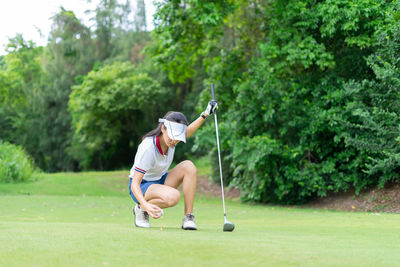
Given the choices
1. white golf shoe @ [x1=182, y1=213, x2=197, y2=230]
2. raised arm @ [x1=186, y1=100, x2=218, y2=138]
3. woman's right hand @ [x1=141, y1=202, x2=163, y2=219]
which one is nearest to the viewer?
woman's right hand @ [x1=141, y1=202, x2=163, y2=219]

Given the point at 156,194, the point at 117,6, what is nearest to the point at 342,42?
the point at 156,194

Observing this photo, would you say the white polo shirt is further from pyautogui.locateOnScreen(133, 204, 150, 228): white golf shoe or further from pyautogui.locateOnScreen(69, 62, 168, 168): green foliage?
pyautogui.locateOnScreen(69, 62, 168, 168): green foliage

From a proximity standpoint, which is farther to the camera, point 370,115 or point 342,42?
point 342,42

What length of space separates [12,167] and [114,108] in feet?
46.7

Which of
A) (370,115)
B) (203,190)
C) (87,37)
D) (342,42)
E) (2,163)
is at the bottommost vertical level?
(203,190)

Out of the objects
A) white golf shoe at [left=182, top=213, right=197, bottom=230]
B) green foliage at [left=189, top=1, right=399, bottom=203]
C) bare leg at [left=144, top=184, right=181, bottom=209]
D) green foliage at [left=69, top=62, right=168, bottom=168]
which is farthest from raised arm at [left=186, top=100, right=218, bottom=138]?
green foliage at [left=69, top=62, right=168, bottom=168]

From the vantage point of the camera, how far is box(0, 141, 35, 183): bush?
54.5 feet

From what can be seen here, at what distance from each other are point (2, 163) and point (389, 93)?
1249 centimetres

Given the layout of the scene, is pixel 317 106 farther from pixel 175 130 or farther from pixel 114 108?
pixel 114 108

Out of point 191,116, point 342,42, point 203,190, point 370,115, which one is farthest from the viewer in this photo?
point 191,116

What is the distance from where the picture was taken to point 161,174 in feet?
20.6

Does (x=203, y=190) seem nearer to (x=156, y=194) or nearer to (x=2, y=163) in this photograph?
(x=2, y=163)

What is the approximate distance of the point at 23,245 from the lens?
13.3ft

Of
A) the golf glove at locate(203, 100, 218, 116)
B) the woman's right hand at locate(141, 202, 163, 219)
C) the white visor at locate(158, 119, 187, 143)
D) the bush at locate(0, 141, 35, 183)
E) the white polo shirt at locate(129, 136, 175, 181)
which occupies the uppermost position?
the golf glove at locate(203, 100, 218, 116)
